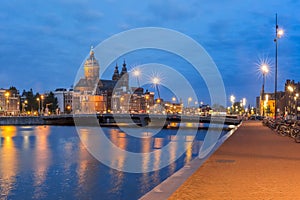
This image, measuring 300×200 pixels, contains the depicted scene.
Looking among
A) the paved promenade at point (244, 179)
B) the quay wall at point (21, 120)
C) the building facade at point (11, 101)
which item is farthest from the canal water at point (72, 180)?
the building facade at point (11, 101)

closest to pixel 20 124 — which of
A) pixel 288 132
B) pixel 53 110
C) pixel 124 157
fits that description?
pixel 53 110

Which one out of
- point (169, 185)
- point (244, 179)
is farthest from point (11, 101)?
point (169, 185)

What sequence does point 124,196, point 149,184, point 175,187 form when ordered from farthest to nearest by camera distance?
point 149,184 < point 124,196 < point 175,187

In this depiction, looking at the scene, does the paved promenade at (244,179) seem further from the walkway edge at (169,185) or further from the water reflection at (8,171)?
the water reflection at (8,171)

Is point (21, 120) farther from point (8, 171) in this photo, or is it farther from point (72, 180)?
point (72, 180)

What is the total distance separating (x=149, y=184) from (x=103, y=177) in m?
3.43

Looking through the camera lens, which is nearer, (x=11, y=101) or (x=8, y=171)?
(x=8, y=171)

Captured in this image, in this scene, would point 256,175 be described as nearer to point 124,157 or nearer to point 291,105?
point 124,157

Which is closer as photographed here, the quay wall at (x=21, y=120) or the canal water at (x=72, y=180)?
the canal water at (x=72, y=180)

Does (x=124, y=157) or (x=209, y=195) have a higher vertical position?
(x=209, y=195)

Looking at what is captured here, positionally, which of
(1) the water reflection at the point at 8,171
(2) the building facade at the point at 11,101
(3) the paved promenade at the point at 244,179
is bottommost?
(1) the water reflection at the point at 8,171

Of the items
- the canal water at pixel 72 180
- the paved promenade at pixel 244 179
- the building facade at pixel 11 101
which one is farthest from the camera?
the building facade at pixel 11 101

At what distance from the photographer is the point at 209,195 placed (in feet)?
29.0

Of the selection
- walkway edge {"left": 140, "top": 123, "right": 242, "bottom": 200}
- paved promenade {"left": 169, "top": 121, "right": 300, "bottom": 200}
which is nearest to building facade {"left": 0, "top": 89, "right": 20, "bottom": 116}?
paved promenade {"left": 169, "top": 121, "right": 300, "bottom": 200}
